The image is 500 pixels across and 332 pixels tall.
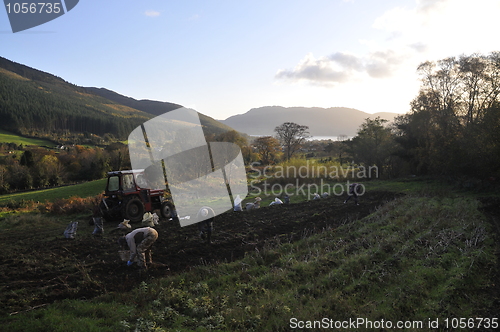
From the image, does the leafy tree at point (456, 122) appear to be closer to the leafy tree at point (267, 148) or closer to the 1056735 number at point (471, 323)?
the 1056735 number at point (471, 323)

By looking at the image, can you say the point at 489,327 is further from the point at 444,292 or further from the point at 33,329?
the point at 33,329

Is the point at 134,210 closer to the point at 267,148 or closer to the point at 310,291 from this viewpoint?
the point at 310,291

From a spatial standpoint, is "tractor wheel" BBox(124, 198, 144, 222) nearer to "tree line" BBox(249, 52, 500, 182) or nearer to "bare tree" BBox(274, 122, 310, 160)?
"tree line" BBox(249, 52, 500, 182)

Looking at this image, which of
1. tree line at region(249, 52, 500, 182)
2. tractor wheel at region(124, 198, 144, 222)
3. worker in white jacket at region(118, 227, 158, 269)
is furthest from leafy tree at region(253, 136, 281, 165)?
worker in white jacket at region(118, 227, 158, 269)

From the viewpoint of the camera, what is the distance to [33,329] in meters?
4.12

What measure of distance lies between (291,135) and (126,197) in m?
41.3

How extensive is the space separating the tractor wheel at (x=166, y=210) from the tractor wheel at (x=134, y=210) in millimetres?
1413

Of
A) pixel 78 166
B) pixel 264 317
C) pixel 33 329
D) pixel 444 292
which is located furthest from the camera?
pixel 78 166

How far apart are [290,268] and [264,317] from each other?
209 cm

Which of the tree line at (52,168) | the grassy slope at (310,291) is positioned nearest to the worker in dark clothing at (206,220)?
the grassy slope at (310,291)

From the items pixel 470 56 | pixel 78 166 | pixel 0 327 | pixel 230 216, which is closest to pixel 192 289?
pixel 0 327

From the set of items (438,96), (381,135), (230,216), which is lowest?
(230,216)

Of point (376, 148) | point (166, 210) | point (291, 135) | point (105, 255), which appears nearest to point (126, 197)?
point (166, 210)

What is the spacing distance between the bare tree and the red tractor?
39.6 metres
